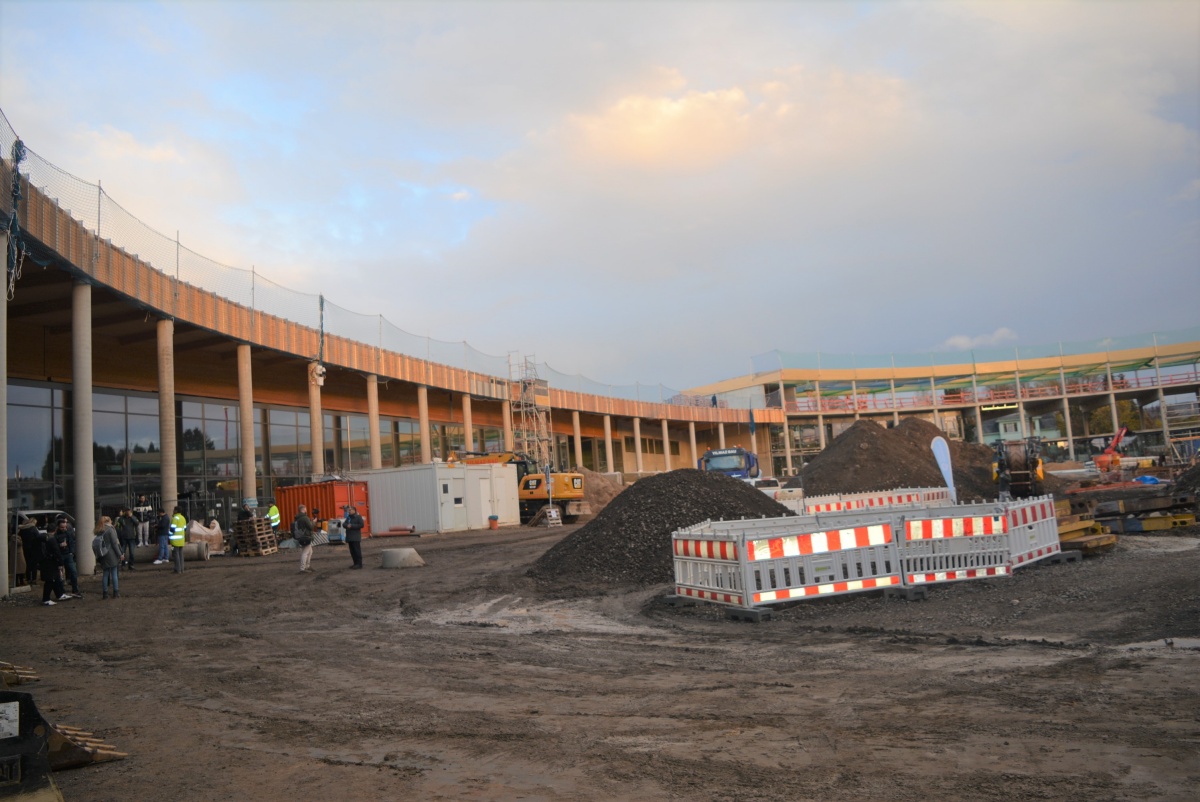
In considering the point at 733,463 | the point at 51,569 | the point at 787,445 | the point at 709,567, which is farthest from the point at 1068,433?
the point at 51,569

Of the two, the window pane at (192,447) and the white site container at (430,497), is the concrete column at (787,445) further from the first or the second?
the window pane at (192,447)

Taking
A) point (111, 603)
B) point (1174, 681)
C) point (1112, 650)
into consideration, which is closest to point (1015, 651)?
point (1112, 650)

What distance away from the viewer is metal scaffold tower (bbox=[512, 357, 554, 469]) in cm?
4963

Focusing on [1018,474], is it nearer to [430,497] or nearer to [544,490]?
[544,490]

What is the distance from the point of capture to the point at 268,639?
1105 centimetres

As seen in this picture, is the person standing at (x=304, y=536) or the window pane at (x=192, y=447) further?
the window pane at (x=192, y=447)

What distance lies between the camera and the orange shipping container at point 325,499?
1260 inches

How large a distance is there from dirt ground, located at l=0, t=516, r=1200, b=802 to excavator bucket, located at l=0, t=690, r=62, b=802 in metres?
0.70

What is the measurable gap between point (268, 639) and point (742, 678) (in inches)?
273

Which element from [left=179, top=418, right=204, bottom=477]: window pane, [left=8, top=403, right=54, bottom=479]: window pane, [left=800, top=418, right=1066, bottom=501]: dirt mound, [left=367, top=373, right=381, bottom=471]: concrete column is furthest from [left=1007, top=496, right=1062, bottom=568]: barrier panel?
[left=179, top=418, right=204, bottom=477]: window pane

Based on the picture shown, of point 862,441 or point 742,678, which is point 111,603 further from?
point 862,441

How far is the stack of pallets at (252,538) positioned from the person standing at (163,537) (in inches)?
116

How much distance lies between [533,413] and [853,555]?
40086 mm

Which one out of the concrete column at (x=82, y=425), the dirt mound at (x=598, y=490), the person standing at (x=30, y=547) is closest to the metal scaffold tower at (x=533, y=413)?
the dirt mound at (x=598, y=490)
